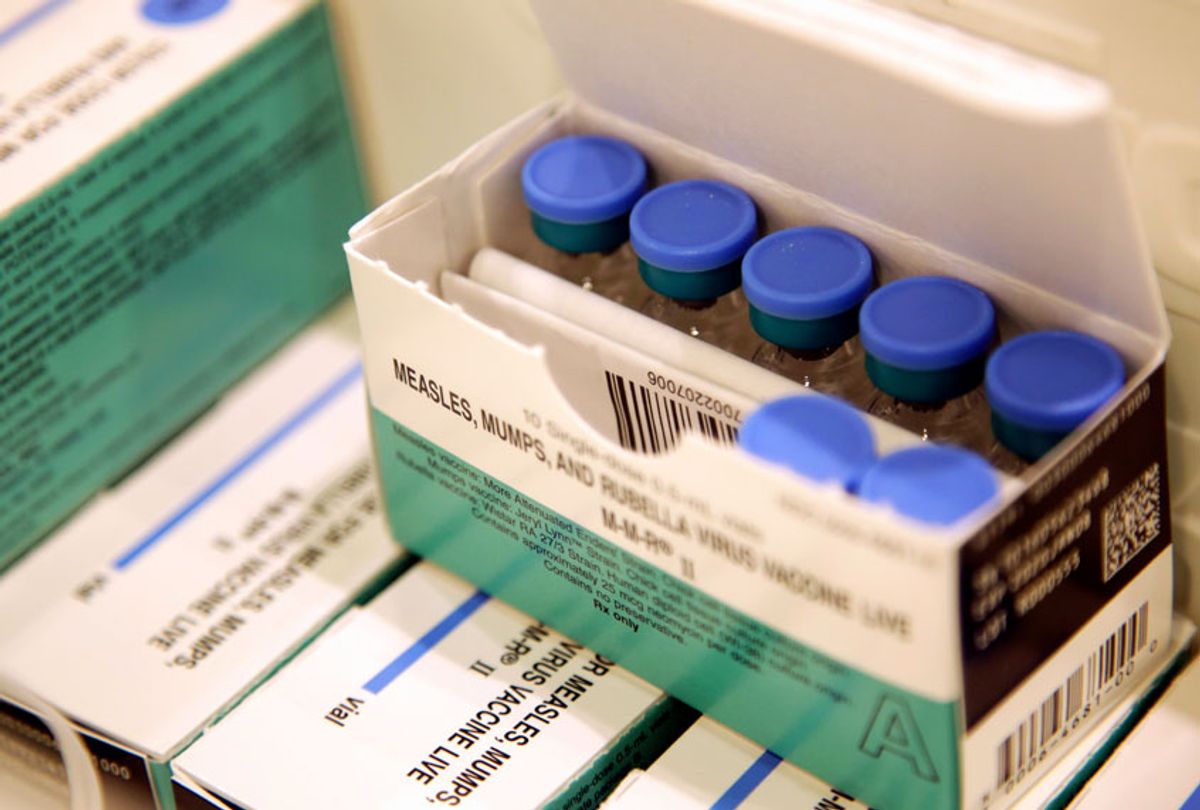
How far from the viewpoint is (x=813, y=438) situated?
54 centimetres

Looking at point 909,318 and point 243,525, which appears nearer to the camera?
point 909,318

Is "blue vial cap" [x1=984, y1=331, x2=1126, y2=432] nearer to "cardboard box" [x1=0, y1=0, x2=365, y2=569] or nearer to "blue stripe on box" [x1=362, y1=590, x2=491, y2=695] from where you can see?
"blue stripe on box" [x1=362, y1=590, x2=491, y2=695]

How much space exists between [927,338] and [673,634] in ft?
0.48

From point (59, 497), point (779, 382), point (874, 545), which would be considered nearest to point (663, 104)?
point (779, 382)

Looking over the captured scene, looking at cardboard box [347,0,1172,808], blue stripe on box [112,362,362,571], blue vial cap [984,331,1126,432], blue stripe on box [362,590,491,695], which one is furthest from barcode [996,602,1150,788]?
blue stripe on box [112,362,362,571]

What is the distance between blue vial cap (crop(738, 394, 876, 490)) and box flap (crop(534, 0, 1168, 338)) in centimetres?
9

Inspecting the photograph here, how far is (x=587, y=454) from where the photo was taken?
567 millimetres

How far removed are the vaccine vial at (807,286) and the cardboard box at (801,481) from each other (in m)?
0.02

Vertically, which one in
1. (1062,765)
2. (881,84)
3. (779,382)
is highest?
(881,84)

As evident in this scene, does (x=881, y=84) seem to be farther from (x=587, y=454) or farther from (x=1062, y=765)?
(x=1062, y=765)

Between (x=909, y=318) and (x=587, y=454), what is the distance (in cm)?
12

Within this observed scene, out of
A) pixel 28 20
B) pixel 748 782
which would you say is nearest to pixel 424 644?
pixel 748 782

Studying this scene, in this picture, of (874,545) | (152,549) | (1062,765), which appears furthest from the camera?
(152,549)

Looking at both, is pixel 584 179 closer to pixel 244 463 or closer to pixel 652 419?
pixel 652 419
